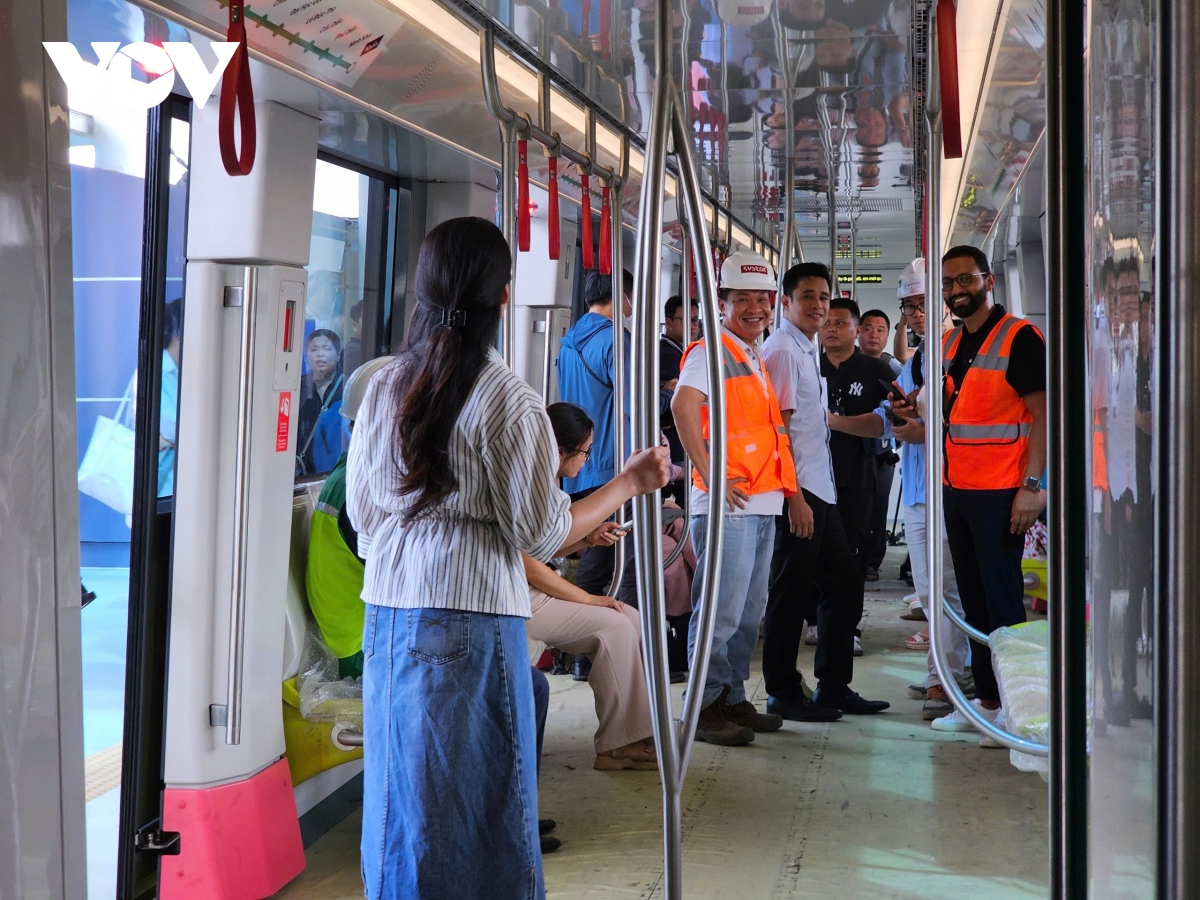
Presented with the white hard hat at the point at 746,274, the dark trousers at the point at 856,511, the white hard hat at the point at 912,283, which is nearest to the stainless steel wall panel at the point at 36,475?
the white hard hat at the point at 746,274

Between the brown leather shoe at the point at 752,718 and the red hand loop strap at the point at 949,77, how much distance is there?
299 centimetres

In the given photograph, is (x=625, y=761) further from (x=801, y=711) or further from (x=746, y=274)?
(x=746, y=274)

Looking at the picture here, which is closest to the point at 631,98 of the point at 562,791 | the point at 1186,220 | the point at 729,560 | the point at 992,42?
the point at 992,42

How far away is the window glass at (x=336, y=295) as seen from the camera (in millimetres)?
4434

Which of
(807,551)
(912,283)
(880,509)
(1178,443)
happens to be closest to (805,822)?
(807,551)

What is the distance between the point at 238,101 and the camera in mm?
1565

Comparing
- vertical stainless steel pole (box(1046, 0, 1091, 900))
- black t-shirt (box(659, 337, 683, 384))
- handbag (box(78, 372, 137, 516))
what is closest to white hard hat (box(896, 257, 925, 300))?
black t-shirt (box(659, 337, 683, 384))

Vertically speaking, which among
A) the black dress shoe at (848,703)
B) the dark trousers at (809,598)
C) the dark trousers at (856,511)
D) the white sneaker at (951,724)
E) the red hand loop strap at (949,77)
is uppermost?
the red hand loop strap at (949,77)

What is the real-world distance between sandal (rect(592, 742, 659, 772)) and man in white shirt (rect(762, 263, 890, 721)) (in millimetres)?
783

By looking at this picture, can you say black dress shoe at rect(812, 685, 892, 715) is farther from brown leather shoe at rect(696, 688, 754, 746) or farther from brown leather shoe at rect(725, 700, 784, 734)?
brown leather shoe at rect(696, 688, 754, 746)

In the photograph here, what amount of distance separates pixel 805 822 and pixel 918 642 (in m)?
2.60

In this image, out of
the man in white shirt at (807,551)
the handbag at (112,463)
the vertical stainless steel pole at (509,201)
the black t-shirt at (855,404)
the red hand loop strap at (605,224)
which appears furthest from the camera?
the black t-shirt at (855,404)

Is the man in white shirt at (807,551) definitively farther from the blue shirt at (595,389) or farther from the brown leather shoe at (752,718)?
the blue shirt at (595,389)

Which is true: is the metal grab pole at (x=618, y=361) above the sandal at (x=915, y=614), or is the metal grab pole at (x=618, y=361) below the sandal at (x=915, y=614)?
above
